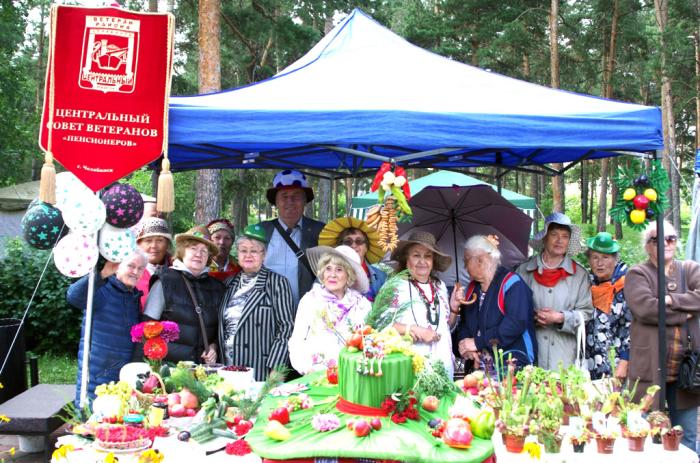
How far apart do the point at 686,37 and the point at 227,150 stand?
15638 millimetres

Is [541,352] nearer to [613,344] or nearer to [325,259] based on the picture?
[613,344]

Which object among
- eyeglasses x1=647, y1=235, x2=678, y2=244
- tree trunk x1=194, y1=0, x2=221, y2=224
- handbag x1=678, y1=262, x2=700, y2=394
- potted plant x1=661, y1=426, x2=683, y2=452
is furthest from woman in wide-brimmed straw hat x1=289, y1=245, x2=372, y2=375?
tree trunk x1=194, y1=0, x2=221, y2=224

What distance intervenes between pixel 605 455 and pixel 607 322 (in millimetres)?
1696

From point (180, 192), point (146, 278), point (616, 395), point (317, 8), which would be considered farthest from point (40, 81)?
point (616, 395)

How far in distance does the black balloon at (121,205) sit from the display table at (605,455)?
2.20 metres

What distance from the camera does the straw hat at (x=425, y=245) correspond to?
13.2 feet

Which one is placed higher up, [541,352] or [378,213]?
[378,213]

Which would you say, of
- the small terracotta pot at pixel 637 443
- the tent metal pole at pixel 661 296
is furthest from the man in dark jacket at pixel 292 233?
the small terracotta pot at pixel 637 443

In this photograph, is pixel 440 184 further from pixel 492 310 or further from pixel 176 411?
pixel 176 411

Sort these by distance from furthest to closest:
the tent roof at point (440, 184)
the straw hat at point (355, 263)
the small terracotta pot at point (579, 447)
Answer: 1. the tent roof at point (440, 184)
2. the straw hat at point (355, 263)
3. the small terracotta pot at point (579, 447)

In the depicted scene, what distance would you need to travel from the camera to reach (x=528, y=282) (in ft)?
14.5

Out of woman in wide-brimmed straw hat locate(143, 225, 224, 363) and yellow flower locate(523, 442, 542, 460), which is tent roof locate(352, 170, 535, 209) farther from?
yellow flower locate(523, 442, 542, 460)

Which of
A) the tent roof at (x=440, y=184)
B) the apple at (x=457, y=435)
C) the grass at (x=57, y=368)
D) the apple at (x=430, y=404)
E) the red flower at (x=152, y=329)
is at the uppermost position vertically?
the tent roof at (x=440, y=184)

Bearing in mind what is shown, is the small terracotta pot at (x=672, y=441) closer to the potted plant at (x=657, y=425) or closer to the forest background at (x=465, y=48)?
the potted plant at (x=657, y=425)
